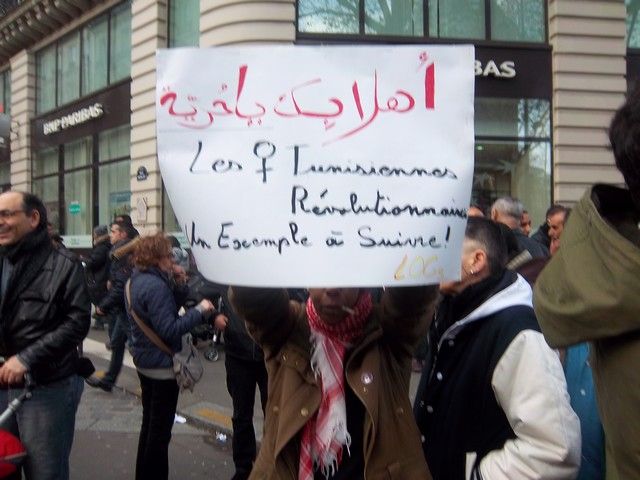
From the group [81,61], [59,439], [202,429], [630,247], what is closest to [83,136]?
[81,61]

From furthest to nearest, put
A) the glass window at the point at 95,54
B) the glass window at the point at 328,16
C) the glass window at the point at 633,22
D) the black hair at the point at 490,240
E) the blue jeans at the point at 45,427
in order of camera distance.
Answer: the glass window at the point at 95,54
the glass window at the point at 633,22
the glass window at the point at 328,16
the blue jeans at the point at 45,427
the black hair at the point at 490,240

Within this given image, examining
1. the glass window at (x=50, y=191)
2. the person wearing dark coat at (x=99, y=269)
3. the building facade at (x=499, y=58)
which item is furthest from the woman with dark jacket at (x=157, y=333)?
the glass window at (x=50, y=191)

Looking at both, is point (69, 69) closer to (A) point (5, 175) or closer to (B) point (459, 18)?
(A) point (5, 175)

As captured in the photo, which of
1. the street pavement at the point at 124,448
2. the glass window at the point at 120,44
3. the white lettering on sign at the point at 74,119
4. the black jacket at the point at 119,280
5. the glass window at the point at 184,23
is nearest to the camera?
the street pavement at the point at 124,448

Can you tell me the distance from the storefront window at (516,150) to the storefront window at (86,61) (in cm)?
764

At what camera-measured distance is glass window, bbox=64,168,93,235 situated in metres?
15.8

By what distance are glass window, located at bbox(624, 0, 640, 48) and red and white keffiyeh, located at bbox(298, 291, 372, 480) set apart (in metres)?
11.6

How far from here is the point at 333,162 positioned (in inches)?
71.5

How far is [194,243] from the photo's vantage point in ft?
6.24

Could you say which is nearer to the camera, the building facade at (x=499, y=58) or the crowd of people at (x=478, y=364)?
the crowd of people at (x=478, y=364)

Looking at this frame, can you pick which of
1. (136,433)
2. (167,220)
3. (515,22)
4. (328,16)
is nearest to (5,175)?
(167,220)

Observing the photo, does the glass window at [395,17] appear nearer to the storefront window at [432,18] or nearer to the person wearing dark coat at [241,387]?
the storefront window at [432,18]

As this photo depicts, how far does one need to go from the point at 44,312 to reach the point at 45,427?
585 millimetres

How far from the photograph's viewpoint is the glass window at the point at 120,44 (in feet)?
45.4
